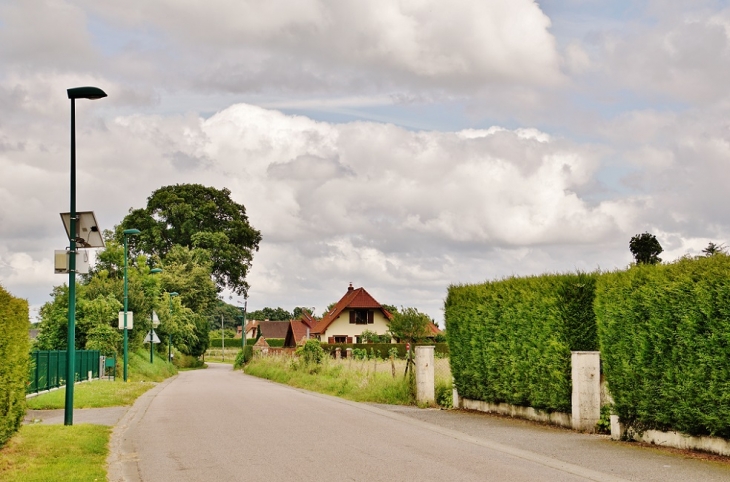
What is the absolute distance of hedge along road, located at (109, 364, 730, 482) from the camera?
36.8ft

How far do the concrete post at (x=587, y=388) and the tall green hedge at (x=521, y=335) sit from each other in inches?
22.3

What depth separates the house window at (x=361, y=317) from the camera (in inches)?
3337

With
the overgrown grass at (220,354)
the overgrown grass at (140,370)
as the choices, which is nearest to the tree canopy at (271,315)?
the overgrown grass at (220,354)

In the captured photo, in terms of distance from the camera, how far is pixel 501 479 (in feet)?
35.0

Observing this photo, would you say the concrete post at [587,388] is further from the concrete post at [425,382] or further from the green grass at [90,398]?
the green grass at [90,398]

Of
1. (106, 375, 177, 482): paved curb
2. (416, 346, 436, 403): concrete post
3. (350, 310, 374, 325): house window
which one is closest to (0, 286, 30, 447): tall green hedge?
(106, 375, 177, 482): paved curb

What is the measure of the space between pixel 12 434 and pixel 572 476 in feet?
28.3

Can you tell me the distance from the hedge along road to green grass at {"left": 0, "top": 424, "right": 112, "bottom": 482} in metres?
0.32

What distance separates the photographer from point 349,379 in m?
30.1

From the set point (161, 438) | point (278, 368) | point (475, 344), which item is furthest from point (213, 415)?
point (278, 368)

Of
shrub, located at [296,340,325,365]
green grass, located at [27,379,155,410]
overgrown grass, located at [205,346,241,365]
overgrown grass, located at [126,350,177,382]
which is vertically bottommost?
overgrown grass, located at [205,346,241,365]

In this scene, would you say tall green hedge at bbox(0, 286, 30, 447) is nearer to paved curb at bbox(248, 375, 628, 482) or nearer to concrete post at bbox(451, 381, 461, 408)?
paved curb at bbox(248, 375, 628, 482)

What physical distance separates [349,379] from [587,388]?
15096 mm

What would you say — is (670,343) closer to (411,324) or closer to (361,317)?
(411,324)
